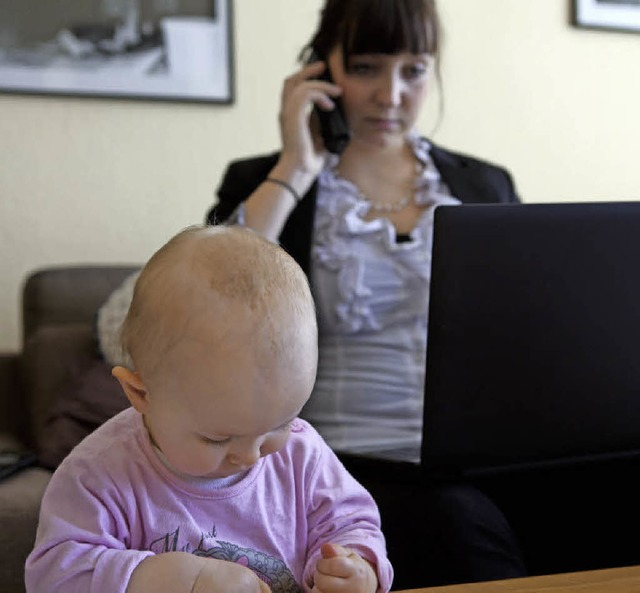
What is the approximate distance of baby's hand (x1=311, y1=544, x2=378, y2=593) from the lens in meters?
0.75

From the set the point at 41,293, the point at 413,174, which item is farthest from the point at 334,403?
the point at 41,293

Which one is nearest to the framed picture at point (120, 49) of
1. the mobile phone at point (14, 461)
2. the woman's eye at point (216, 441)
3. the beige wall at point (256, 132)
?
the beige wall at point (256, 132)

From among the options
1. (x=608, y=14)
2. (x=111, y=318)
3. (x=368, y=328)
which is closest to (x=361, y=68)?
(x=368, y=328)

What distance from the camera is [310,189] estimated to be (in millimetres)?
1581

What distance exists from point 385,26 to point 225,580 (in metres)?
1.04

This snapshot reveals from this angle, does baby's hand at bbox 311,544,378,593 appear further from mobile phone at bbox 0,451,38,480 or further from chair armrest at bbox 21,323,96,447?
chair armrest at bbox 21,323,96,447

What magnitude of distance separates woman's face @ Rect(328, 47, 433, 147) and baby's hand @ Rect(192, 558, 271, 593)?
3.26 ft

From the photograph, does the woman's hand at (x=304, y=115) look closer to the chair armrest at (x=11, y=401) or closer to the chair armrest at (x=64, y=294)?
the chair armrest at (x=64, y=294)

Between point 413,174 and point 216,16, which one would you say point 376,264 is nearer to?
point 413,174

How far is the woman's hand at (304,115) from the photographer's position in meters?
1.57

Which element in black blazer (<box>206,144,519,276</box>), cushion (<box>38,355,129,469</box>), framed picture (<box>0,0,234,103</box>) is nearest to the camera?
black blazer (<box>206,144,519,276</box>)

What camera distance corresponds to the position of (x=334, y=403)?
1.46 m

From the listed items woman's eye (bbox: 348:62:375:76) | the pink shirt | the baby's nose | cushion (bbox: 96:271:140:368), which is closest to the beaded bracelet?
woman's eye (bbox: 348:62:375:76)

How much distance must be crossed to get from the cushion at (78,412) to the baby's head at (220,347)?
1.17 meters
